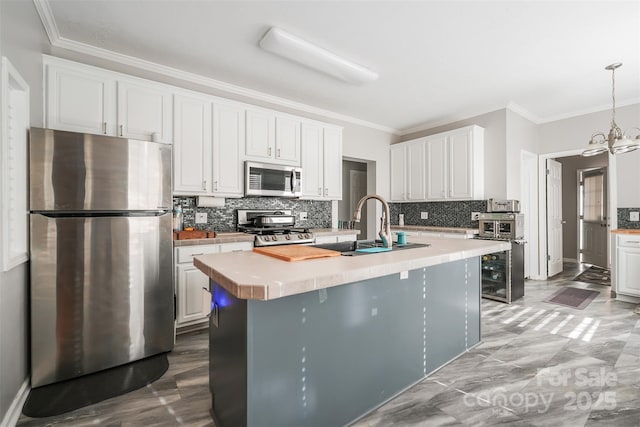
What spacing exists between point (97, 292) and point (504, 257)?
4439 mm

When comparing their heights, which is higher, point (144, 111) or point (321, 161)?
point (144, 111)

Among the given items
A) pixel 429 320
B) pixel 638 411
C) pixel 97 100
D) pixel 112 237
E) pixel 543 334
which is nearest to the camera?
pixel 638 411

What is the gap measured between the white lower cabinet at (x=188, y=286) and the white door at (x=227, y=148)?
0.79 metres

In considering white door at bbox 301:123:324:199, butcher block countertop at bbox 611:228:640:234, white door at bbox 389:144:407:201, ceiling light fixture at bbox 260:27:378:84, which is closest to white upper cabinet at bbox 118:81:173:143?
ceiling light fixture at bbox 260:27:378:84

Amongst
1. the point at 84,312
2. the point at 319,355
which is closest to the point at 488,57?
the point at 319,355

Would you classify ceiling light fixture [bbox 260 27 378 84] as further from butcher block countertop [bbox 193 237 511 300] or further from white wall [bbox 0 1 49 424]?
butcher block countertop [bbox 193 237 511 300]

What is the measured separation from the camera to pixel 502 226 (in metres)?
4.08

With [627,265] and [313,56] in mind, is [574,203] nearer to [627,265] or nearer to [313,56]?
[627,265]

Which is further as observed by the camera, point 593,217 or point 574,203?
point 574,203

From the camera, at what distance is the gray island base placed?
130 centimetres

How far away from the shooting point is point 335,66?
3.11 meters

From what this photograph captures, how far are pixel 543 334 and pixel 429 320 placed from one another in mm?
1632

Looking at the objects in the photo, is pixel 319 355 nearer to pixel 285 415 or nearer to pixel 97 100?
pixel 285 415

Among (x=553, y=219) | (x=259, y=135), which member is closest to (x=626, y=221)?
(x=553, y=219)
